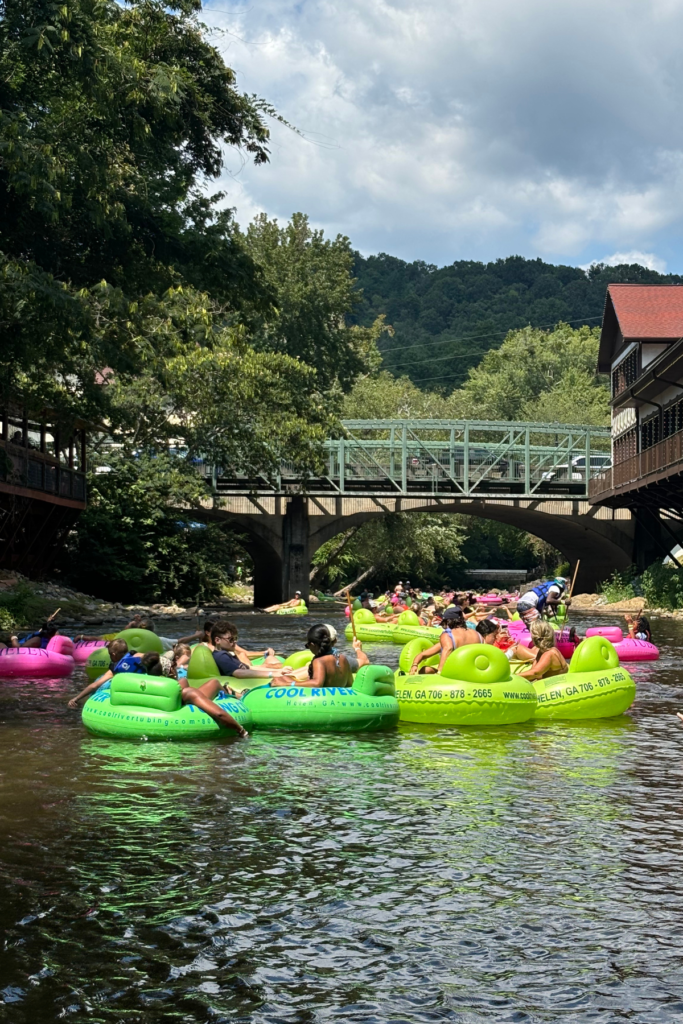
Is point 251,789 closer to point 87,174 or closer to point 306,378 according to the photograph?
point 87,174

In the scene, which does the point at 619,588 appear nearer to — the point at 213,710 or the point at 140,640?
the point at 140,640

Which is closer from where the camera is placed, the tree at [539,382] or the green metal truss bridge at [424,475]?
the green metal truss bridge at [424,475]

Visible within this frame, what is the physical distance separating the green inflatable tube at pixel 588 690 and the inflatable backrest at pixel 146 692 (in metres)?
4.51

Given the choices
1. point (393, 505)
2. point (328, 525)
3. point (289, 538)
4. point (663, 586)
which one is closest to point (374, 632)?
point (663, 586)

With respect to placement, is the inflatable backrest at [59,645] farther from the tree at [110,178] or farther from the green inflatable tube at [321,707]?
the green inflatable tube at [321,707]

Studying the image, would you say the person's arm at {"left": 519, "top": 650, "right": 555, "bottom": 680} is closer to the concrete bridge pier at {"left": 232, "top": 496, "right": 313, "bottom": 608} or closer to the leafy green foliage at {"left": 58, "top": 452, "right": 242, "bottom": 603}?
the leafy green foliage at {"left": 58, "top": 452, "right": 242, "bottom": 603}

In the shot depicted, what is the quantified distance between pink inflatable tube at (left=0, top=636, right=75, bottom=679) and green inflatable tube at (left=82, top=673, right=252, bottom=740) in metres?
5.52

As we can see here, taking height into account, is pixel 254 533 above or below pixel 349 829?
above

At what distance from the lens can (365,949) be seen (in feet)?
21.4

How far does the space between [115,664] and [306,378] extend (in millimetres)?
31987

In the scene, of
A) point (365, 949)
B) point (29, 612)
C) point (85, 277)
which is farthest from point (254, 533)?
point (365, 949)

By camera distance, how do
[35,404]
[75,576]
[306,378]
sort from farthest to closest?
[306,378]
[75,576]
[35,404]

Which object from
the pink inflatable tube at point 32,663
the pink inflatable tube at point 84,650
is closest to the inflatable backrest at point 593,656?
the pink inflatable tube at point 32,663

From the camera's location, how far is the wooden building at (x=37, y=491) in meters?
31.6
